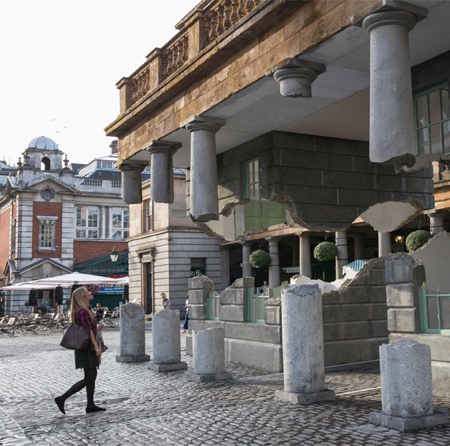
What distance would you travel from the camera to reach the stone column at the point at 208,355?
11.1 metres

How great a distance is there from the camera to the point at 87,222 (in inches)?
2263

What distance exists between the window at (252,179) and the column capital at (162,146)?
2.08 m

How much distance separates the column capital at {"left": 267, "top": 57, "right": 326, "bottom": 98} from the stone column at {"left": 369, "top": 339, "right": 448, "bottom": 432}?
14.0 ft

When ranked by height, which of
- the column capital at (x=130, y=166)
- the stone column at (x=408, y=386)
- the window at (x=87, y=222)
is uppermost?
the window at (x=87, y=222)

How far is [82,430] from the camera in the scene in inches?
302

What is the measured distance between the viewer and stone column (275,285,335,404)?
890 centimetres

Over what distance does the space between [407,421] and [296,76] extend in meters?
5.29

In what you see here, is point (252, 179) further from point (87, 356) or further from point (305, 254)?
point (305, 254)

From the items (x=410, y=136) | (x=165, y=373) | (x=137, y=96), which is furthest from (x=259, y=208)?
(x=410, y=136)

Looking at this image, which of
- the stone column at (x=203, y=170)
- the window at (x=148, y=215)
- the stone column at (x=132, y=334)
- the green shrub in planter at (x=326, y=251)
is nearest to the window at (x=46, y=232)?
the window at (x=148, y=215)

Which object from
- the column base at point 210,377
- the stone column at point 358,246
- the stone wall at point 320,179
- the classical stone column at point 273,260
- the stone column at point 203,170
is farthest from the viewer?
the classical stone column at point 273,260

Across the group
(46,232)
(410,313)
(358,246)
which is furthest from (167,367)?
(46,232)

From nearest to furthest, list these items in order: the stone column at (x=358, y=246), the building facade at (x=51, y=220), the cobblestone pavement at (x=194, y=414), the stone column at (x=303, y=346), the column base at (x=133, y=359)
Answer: the cobblestone pavement at (x=194, y=414) < the stone column at (x=303, y=346) < the column base at (x=133, y=359) < the stone column at (x=358, y=246) < the building facade at (x=51, y=220)

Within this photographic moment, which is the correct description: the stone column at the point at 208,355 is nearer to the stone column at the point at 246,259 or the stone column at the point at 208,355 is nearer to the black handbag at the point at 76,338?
the black handbag at the point at 76,338
